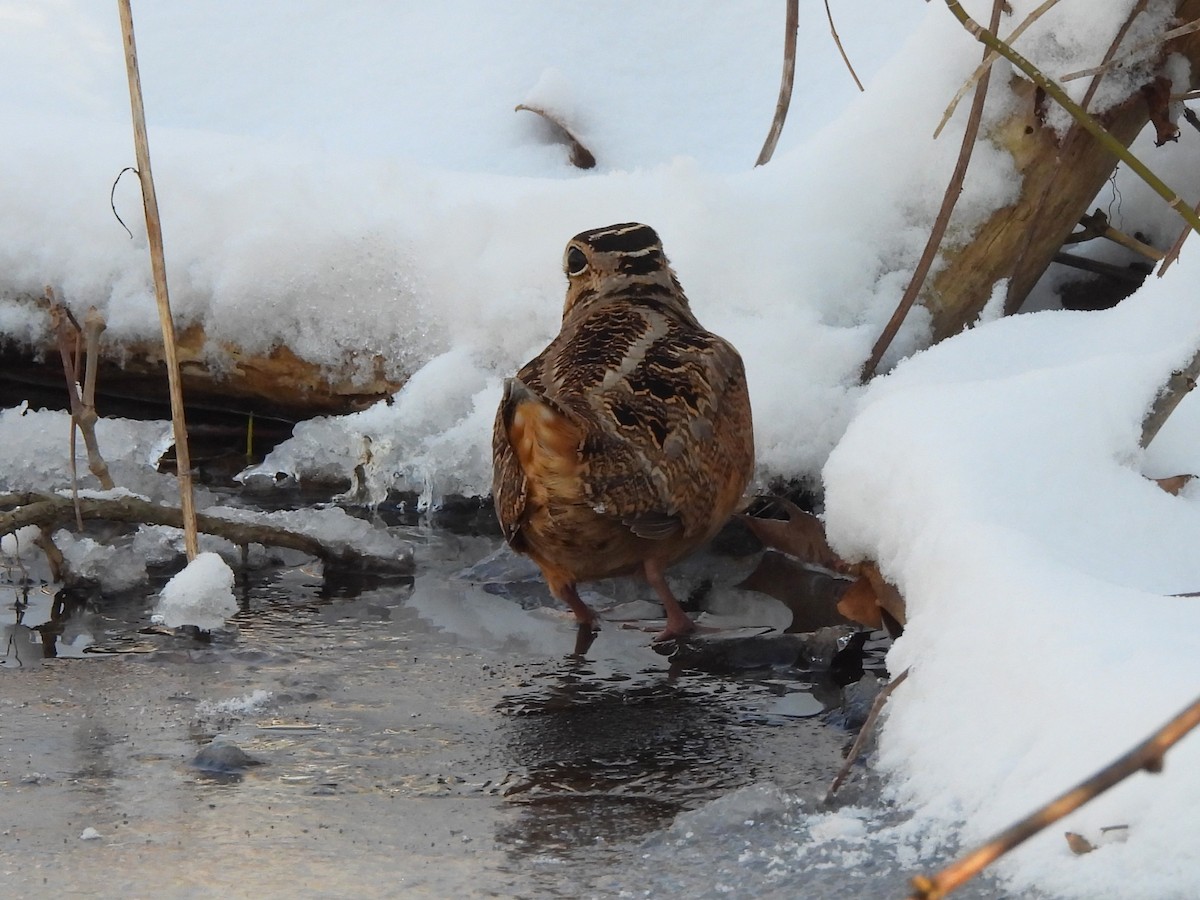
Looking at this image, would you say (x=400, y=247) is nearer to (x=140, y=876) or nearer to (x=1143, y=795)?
(x=140, y=876)

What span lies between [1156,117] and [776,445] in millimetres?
1374

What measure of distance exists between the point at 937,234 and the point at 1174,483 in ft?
4.04

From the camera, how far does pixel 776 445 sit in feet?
13.1

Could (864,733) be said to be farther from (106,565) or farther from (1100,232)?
(1100,232)

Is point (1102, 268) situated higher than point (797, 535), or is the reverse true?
point (1102, 268)

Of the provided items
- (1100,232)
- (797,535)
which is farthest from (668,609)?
(1100,232)

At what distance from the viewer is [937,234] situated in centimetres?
387

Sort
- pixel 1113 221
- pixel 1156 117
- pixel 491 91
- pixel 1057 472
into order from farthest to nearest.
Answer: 1. pixel 491 91
2. pixel 1113 221
3. pixel 1156 117
4. pixel 1057 472

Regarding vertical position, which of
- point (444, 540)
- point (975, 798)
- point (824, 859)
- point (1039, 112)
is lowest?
point (444, 540)

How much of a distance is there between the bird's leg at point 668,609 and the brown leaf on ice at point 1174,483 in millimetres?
1169

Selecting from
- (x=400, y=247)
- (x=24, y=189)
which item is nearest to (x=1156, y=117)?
(x=400, y=247)

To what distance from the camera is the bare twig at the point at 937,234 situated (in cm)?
383

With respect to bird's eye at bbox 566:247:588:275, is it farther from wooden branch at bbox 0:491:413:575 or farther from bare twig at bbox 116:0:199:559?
bare twig at bbox 116:0:199:559

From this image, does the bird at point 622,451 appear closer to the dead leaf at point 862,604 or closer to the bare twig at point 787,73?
the dead leaf at point 862,604
